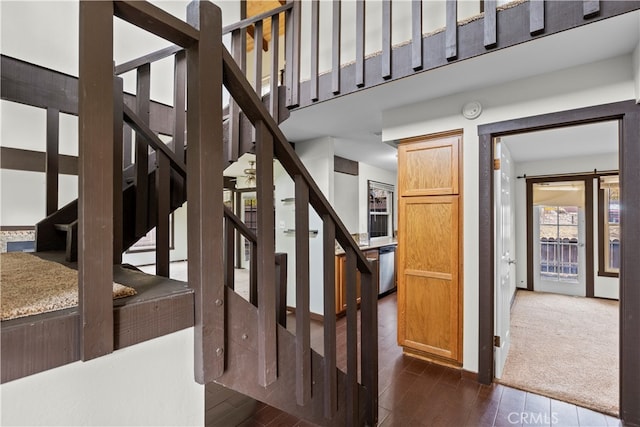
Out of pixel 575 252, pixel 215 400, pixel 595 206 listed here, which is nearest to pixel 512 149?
pixel 595 206

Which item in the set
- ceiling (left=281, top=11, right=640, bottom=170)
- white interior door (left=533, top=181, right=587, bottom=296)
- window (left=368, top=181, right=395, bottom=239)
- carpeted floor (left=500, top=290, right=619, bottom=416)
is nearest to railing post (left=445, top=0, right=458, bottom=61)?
ceiling (left=281, top=11, right=640, bottom=170)

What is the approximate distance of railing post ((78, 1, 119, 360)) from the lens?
624mm

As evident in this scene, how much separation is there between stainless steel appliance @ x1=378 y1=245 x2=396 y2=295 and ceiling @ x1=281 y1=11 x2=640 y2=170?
2214 mm

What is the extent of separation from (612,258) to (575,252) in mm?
461

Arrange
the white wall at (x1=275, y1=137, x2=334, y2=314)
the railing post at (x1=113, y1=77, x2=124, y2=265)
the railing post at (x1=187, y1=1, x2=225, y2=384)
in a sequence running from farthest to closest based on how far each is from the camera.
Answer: the white wall at (x1=275, y1=137, x2=334, y2=314) → the railing post at (x1=113, y1=77, x2=124, y2=265) → the railing post at (x1=187, y1=1, x2=225, y2=384)

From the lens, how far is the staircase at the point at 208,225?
2.10 feet

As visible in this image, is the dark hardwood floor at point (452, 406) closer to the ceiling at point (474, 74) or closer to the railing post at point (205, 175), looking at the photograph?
the railing post at point (205, 175)

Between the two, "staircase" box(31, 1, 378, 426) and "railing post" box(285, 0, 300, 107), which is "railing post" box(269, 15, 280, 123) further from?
"staircase" box(31, 1, 378, 426)

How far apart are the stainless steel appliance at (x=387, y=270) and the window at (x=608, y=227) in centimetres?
325

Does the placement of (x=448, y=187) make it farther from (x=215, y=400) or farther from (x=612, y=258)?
(x=612, y=258)

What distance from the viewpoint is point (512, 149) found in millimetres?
4574

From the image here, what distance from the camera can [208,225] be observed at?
851 mm

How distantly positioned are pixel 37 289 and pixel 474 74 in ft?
8.66

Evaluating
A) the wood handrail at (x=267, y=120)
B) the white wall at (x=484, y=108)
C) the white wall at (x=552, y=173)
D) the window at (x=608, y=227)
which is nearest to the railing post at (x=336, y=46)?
the white wall at (x=484, y=108)
